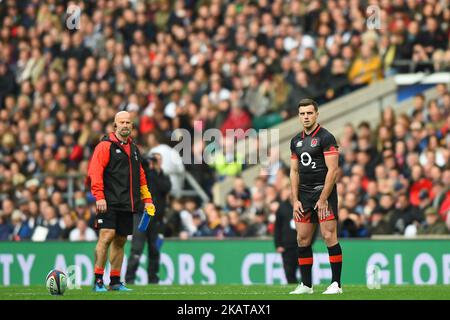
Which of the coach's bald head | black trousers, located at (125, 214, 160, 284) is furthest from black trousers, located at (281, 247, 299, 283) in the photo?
the coach's bald head

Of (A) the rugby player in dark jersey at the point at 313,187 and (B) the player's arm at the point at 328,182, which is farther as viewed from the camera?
(A) the rugby player in dark jersey at the point at 313,187

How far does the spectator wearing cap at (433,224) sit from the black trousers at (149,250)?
4673 millimetres

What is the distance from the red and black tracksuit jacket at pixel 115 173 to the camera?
53.7 ft

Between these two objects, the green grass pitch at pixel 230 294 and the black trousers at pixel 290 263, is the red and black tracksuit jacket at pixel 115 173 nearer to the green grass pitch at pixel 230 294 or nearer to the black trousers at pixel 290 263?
the green grass pitch at pixel 230 294

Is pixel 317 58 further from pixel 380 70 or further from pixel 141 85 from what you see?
pixel 141 85

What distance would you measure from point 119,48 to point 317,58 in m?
5.05

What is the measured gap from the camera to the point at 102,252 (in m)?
16.4

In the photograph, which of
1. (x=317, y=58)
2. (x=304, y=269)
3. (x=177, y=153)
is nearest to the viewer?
(x=304, y=269)

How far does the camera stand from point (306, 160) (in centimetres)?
1543

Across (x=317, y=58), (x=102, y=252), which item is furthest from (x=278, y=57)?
(x=102, y=252)

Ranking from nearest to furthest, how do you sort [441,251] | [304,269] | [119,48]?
[304,269], [441,251], [119,48]

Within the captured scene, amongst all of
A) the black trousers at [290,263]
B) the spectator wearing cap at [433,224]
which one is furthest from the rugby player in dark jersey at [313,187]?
the spectator wearing cap at [433,224]

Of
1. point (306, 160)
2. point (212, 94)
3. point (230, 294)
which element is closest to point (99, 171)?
point (230, 294)

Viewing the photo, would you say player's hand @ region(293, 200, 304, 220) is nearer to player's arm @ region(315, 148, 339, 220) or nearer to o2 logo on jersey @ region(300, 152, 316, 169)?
player's arm @ region(315, 148, 339, 220)
